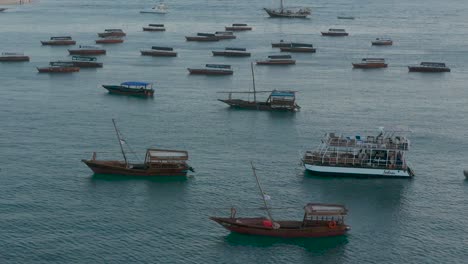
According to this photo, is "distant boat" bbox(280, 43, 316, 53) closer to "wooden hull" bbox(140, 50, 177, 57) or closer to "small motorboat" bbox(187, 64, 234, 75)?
→ "wooden hull" bbox(140, 50, 177, 57)

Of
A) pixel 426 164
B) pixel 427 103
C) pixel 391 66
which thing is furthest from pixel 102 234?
pixel 391 66

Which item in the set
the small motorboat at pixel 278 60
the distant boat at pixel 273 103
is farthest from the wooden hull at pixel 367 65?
the distant boat at pixel 273 103

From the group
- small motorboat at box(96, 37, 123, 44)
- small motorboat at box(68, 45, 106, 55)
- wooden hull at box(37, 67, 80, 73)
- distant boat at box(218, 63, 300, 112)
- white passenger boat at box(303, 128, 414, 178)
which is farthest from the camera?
small motorboat at box(96, 37, 123, 44)

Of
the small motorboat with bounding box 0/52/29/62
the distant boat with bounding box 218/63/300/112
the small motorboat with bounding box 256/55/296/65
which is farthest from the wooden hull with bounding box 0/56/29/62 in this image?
the distant boat with bounding box 218/63/300/112

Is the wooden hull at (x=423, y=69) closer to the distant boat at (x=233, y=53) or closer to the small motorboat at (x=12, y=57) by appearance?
the distant boat at (x=233, y=53)

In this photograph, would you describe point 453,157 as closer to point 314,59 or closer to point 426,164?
point 426,164

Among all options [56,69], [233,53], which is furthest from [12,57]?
[233,53]
